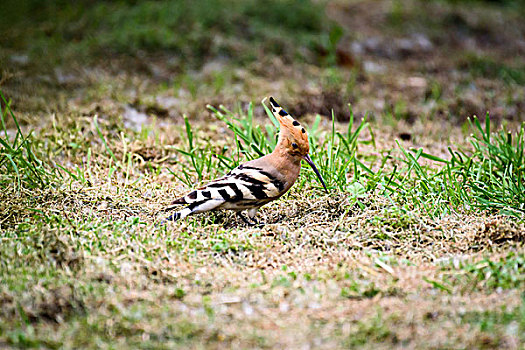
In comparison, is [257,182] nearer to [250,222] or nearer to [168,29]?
[250,222]

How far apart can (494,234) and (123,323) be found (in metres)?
2.17

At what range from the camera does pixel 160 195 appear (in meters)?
3.97

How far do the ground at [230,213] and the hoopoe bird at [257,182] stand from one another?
16 centimetres

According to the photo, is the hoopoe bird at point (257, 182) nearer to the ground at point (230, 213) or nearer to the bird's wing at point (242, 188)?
the bird's wing at point (242, 188)

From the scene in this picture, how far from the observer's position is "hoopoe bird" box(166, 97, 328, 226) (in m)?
3.41

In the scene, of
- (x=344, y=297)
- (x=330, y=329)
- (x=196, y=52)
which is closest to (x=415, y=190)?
(x=344, y=297)

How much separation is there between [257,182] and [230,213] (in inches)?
17.1

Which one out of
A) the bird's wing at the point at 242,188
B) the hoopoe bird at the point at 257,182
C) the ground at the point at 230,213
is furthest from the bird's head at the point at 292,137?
the ground at the point at 230,213

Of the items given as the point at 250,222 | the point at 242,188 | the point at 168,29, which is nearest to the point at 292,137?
the point at 242,188

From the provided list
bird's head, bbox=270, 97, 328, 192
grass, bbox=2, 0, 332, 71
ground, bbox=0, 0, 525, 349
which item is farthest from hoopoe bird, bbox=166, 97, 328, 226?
grass, bbox=2, 0, 332, 71

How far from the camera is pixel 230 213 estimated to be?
12.6ft

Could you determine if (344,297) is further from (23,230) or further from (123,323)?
(23,230)

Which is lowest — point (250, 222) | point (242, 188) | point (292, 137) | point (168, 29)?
point (250, 222)

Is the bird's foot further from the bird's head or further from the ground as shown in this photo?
the bird's head
